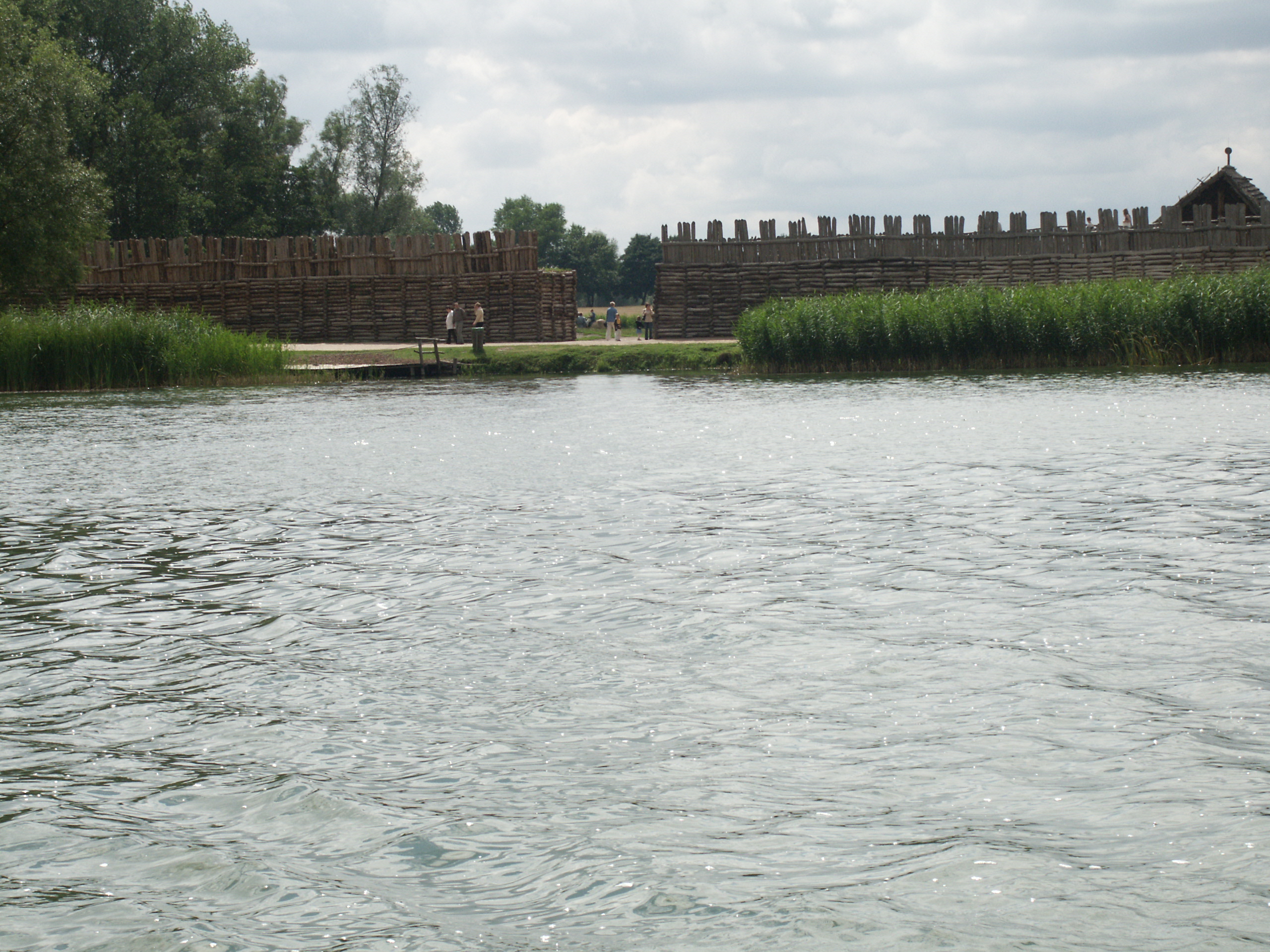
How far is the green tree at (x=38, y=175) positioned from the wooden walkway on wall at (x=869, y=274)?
17.1 metres

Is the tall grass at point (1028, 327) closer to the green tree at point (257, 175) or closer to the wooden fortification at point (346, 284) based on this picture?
the wooden fortification at point (346, 284)

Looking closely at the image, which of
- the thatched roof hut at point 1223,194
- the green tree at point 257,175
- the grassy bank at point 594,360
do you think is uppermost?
the green tree at point 257,175

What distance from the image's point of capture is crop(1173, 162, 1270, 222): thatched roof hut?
4566cm

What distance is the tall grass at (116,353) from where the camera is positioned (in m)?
28.6

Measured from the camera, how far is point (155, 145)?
56.1m

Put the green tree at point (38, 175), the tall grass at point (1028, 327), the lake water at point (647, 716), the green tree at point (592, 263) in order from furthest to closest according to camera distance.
A: the green tree at point (592, 263), the green tree at point (38, 175), the tall grass at point (1028, 327), the lake water at point (647, 716)

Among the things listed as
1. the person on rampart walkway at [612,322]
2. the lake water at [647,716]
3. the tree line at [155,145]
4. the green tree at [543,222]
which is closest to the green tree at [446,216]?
the green tree at [543,222]

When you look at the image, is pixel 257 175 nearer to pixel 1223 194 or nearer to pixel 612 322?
pixel 612 322

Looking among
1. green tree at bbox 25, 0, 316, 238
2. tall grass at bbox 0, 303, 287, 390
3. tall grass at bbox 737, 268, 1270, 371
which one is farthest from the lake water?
green tree at bbox 25, 0, 316, 238

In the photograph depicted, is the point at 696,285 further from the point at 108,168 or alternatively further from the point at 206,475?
the point at 108,168

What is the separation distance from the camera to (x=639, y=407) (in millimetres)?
22828

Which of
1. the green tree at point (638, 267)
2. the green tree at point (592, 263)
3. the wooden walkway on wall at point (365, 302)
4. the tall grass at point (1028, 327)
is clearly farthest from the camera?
the green tree at point (592, 263)

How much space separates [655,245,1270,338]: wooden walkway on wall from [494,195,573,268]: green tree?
121307 millimetres

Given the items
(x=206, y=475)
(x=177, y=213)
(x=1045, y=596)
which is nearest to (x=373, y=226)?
(x=177, y=213)
